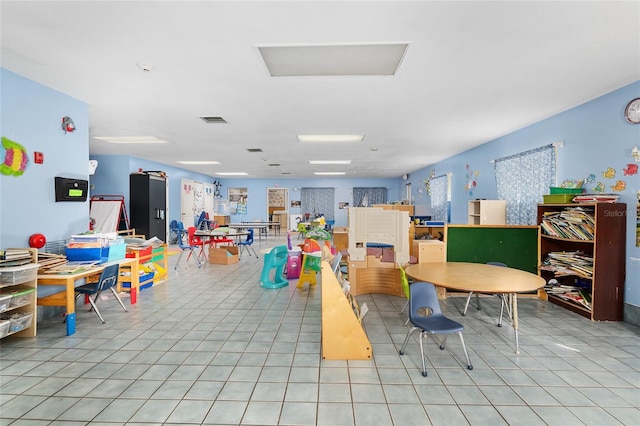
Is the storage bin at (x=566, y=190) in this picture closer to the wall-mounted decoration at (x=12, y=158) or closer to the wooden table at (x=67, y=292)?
the wooden table at (x=67, y=292)

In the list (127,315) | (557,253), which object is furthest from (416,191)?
(127,315)

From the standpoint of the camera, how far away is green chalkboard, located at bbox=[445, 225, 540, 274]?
15.7 ft

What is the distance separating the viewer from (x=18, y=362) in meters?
2.77

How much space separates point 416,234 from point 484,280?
2864mm

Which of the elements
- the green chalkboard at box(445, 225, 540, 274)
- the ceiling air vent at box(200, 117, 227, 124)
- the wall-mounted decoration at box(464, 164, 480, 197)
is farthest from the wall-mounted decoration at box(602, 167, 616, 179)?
the ceiling air vent at box(200, 117, 227, 124)

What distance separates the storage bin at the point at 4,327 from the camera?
115 inches

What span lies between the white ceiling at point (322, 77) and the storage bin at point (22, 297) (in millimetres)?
2242

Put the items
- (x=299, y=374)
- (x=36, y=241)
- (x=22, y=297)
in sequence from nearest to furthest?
1. (x=299, y=374)
2. (x=22, y=297)
3. (x=36, y=241)

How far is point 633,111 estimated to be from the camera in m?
3.59

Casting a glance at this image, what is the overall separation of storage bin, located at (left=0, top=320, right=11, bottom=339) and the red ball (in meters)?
0.91

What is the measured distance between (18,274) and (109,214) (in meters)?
5.47

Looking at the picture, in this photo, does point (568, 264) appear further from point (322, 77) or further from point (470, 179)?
point (322, 77)

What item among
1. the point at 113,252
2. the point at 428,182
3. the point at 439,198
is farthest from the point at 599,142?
the point at 113,252

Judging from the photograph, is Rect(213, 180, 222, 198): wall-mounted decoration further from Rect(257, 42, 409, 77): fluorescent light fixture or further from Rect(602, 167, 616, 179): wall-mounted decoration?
Rect(602, 167, 616, 179): wall-mounted decoration
